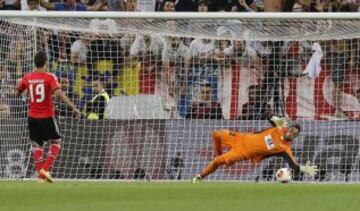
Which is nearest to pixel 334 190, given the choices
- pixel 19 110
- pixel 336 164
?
pixel 336 164

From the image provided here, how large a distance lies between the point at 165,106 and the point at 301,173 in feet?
8.54

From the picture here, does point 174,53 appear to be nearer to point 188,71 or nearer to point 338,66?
point 188,71

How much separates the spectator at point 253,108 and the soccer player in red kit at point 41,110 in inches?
126

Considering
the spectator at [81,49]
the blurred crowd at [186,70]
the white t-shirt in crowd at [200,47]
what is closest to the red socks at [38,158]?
the blurred crowd at [186,70]

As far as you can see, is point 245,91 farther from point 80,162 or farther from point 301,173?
point 80,162

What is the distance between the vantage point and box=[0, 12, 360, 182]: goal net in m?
19.8

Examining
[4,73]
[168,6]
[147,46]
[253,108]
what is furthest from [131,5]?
[253,108]

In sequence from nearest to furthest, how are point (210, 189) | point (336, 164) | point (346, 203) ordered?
point (346, 203) < point (210, 189) < point (336, 164)

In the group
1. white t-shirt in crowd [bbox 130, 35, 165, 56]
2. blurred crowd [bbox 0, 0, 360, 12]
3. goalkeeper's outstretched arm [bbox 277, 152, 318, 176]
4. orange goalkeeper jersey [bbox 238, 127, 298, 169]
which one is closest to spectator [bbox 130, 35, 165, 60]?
white t-shirt in crowd [bbox 130, 35, 165, 56]

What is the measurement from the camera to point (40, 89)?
1823 centimetres

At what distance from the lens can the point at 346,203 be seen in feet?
41.6

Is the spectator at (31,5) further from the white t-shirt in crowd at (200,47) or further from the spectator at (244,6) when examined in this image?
the white t-shirt in crowd at (200,47)

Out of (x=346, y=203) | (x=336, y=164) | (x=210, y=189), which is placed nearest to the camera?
(x=346, y=203)

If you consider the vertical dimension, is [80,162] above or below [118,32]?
below
